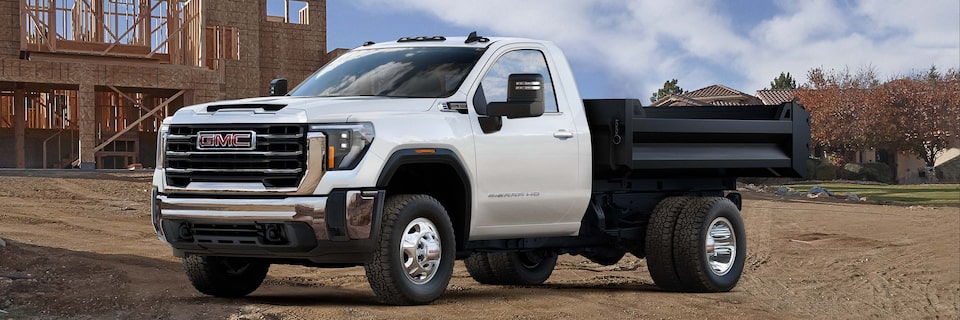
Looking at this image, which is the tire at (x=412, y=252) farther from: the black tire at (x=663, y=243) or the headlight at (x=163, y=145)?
the black tire at (x=663, y=243)

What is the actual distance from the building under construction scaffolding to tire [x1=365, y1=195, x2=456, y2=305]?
94.7 ft

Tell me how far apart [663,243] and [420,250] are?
336 centimetres

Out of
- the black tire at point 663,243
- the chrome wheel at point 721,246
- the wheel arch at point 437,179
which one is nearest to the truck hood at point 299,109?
the wheel arch at point 437,179

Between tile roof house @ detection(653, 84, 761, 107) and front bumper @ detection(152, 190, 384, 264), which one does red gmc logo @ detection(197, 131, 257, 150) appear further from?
tile roof house @ detection(653, 84, 761, 107)

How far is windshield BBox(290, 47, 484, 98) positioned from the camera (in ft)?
32.2

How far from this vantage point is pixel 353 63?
418 inches

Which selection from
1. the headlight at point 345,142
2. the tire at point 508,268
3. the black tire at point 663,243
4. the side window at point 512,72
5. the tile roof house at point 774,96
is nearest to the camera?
the headlight at point 345,142

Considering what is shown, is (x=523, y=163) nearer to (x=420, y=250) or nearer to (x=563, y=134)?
(x=563, y=134)

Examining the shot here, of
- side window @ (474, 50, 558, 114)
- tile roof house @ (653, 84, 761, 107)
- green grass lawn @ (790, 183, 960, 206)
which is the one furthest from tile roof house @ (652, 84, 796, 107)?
side window @ (474, 50, 558, 114)

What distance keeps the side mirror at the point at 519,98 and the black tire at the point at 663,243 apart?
2.76 m

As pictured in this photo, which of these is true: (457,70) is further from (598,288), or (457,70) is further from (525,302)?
(598,288)

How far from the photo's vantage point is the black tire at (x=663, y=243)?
11.8 metres

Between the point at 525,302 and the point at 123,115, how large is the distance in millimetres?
34620

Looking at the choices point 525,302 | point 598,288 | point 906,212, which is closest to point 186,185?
point 525,302
